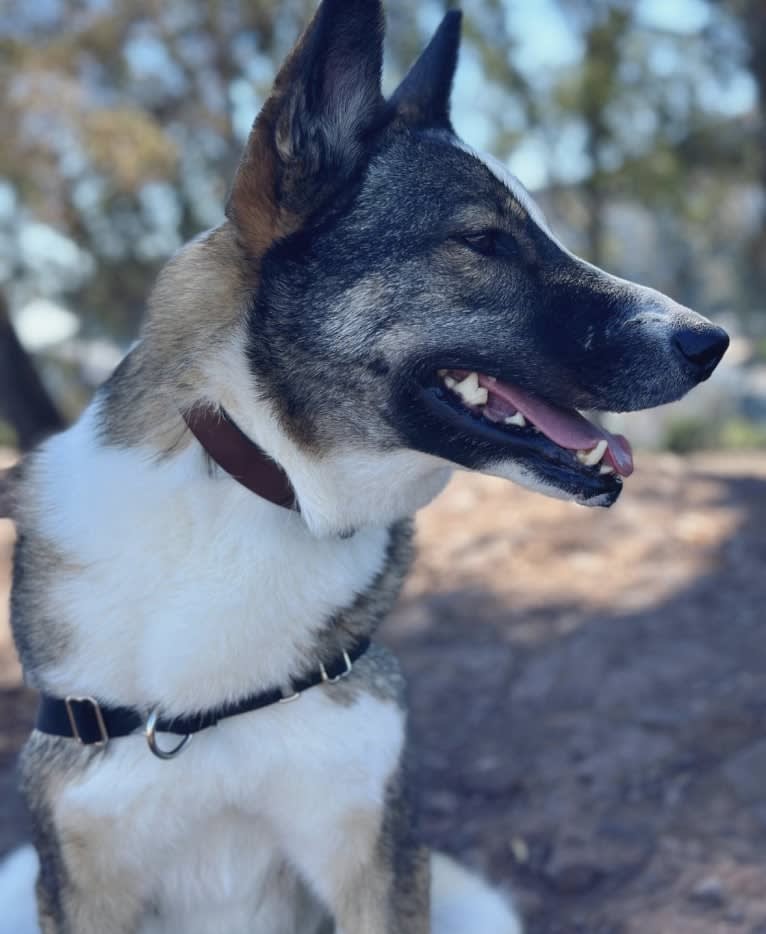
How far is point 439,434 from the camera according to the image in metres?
1.92

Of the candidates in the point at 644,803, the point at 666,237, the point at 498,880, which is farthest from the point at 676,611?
the point at 666,237

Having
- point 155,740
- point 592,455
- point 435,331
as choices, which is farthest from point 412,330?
point 155,740

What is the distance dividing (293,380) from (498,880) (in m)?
1.67

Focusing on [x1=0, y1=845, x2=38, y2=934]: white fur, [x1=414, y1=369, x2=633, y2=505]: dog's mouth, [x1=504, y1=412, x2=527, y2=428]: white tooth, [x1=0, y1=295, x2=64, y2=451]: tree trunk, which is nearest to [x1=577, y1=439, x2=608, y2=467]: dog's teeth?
[x1=414, y1=369, x2=633, y2=505]: dog's mouth

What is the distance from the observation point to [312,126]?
192 centimetres

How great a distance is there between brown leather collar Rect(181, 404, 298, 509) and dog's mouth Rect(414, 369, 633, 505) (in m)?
0.34

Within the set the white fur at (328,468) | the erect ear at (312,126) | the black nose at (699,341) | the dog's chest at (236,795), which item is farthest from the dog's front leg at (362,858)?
the erect ear at (312,126)

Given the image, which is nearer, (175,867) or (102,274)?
(175,867)

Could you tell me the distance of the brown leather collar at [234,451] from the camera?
192 cm

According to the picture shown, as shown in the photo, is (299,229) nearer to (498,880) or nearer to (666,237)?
(498,880)

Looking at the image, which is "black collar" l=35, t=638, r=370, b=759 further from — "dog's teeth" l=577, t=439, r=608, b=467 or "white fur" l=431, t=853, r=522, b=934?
"white fur" l=431, t=853, r=522, b=934

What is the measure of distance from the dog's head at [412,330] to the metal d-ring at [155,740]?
50 centimetres

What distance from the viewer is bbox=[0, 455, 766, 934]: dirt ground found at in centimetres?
271

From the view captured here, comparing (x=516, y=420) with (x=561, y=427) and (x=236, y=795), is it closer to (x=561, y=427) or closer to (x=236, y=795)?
(x=561, y=427)
